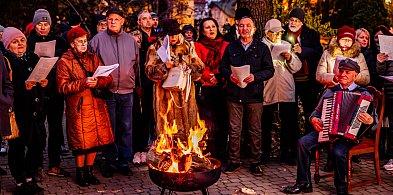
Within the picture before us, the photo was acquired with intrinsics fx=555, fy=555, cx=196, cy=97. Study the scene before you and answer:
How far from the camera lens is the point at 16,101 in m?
6.73

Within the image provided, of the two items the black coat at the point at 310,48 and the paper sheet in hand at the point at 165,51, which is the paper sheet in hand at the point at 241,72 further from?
the black coat at the point at 310,48

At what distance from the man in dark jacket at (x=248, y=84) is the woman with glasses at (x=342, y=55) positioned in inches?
30.0

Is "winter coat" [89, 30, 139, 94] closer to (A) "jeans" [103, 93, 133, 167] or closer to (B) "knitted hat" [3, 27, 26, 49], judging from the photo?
(A) "jeans" [103, 93, 133, 167]

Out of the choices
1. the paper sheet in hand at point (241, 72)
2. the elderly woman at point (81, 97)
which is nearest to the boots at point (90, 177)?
the elderly woman at point (81, 97)

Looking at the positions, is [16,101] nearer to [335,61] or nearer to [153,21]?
[153,21]

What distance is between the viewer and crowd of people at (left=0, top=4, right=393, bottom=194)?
6.78 meters

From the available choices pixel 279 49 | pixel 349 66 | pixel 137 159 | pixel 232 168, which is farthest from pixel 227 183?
pixel 349 66

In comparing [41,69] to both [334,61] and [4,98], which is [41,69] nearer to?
[4,98]

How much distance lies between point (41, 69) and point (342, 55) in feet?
13.4

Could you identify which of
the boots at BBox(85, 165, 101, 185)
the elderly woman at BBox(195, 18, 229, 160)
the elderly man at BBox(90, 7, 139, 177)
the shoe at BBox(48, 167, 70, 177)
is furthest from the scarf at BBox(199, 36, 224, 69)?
the shoe at BBox(48, 167, 70, 177)

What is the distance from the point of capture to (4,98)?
5.93 m

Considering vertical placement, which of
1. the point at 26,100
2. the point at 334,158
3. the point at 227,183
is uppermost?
the point at 26,100

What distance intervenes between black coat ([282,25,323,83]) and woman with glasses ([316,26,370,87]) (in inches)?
13.4

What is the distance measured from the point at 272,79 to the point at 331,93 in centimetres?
147
